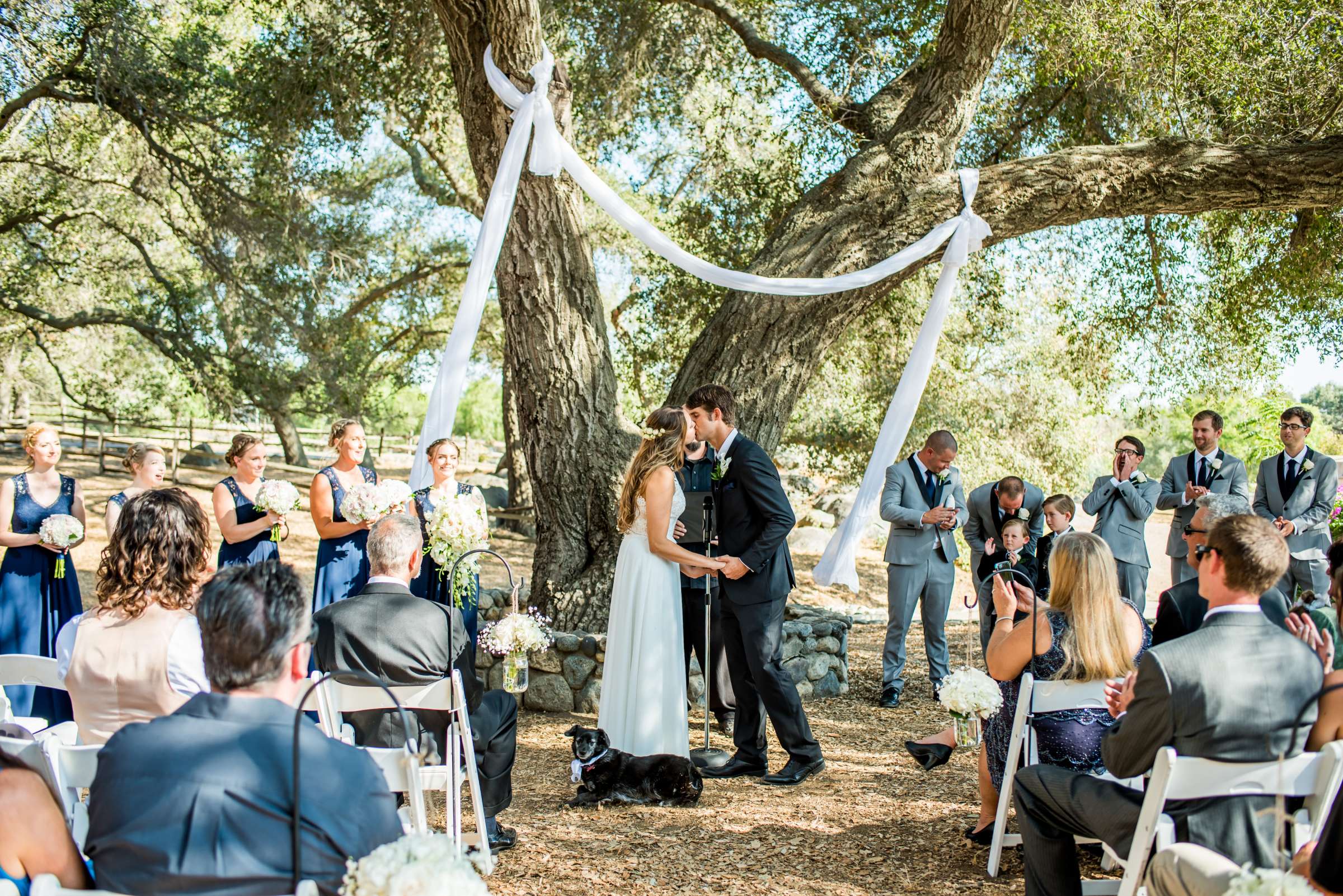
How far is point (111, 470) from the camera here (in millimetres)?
19859

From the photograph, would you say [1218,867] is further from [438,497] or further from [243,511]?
[243,511]

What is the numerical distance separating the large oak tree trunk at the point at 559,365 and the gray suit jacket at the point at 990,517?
2.31m

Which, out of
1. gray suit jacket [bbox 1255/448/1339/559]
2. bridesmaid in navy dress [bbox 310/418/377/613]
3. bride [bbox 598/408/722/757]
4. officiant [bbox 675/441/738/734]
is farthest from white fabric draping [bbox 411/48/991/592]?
gray suit jacket [bbox 1255/448/1339/559]

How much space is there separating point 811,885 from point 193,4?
11392 mm

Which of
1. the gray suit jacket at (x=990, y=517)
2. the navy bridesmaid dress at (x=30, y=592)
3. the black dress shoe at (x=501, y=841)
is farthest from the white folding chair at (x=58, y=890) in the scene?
the gray suit jacket at (x=990, y=517)

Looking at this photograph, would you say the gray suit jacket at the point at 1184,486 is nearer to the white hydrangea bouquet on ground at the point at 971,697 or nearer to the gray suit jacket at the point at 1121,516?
the gray suit jacket at the point at 1121,516

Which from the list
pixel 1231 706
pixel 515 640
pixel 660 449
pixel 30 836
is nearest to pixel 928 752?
pixel 660 449

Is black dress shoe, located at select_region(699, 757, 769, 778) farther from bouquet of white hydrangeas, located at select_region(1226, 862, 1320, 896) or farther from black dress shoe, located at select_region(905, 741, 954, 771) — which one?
bouquet of white hydrangeas, located at select_region(1226, 862, 1320, 896)

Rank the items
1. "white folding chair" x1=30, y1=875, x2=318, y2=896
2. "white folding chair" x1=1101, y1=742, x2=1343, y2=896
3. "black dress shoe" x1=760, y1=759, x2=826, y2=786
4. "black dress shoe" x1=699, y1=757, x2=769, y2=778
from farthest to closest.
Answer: "black dress shoe" x1=699, y1=757, x2=769, y2=778 → "black dress shoe" x1=760, y1=759, x2=826, y2=786 → "white folding chair" x1=1101, y1=742, x2=1343, y2=896 → "white folding chair" x1=30, y1=875, x2=318, y2=896

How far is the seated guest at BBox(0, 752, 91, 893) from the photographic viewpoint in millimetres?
2051

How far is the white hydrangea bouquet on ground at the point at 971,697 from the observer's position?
3.81m

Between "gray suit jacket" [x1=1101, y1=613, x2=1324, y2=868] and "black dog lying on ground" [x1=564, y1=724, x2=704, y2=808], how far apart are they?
8.23 feet

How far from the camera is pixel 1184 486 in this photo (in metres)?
7.36

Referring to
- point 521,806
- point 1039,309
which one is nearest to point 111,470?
point 1039,309
